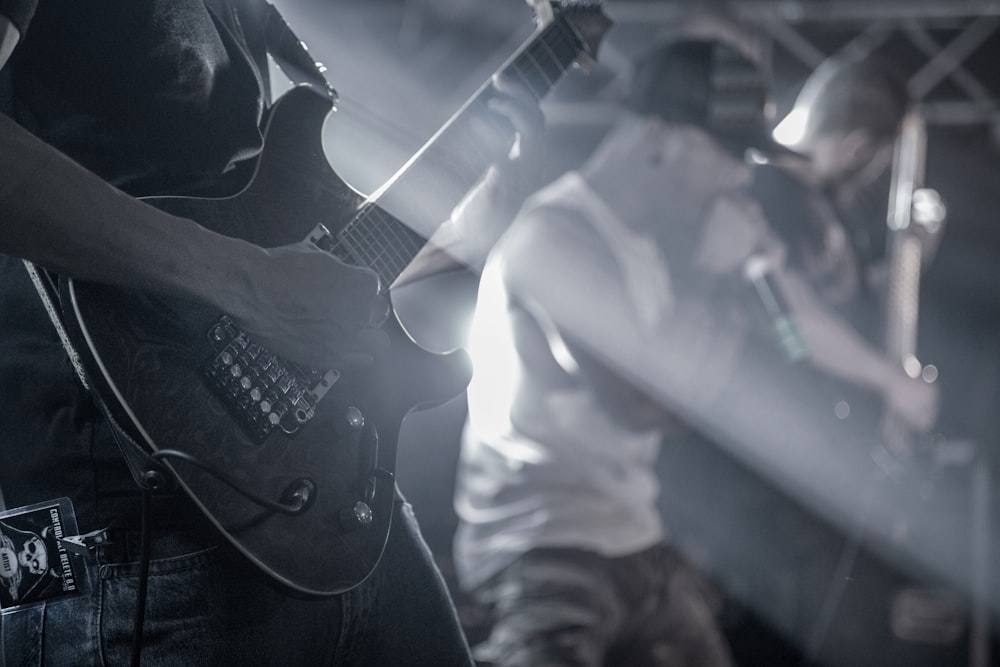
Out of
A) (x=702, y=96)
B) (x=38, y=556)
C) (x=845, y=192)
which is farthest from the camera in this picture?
(x=845, y=192)

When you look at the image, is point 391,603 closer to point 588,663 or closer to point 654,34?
point 588,663

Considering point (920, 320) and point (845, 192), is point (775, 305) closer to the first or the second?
point (845, 192)

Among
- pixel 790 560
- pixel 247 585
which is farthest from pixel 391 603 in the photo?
pixel 790 560

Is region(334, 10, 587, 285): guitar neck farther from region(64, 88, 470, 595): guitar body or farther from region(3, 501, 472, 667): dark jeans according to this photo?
region(3, 501, 472, 667): dark jeans

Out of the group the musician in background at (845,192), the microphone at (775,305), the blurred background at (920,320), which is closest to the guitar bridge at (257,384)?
the blurred background at (920,320)

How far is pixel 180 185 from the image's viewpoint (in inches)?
44.1

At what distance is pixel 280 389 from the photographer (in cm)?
108

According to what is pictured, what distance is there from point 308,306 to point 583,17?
1066mm

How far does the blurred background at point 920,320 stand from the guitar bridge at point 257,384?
0.70 meters

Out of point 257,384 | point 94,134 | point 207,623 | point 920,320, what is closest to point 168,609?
point 207,623

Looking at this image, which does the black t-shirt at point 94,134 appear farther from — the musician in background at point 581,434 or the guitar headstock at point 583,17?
the musician in background at point 581,434

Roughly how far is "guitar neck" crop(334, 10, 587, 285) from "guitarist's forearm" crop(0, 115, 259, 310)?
283mm

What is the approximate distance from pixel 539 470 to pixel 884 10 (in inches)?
159

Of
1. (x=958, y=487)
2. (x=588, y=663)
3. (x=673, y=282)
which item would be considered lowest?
(x=958, y=487)
